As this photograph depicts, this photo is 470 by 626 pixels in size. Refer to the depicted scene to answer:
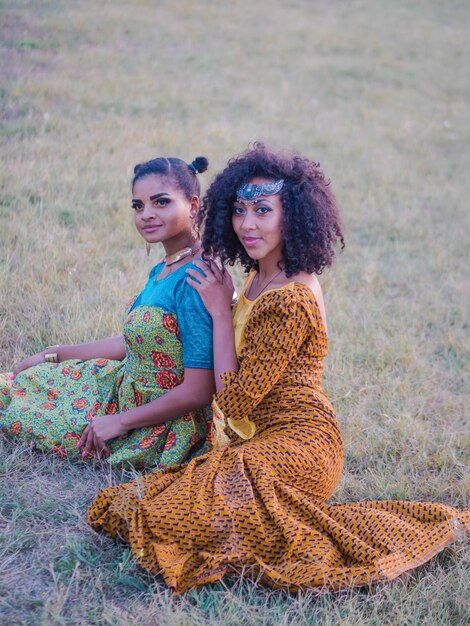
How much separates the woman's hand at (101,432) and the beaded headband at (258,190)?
3.84ft

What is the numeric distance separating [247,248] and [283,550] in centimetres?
126

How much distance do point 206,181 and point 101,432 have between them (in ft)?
15.8

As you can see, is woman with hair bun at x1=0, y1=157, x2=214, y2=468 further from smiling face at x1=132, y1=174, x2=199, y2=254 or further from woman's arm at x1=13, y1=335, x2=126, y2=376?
woman's arm at x1=13, y1=335, x2=126, y2=376

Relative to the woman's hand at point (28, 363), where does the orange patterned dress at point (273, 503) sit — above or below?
below

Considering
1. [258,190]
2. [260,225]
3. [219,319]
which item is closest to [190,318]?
[219,319]

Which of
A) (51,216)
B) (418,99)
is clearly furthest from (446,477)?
(418,99)

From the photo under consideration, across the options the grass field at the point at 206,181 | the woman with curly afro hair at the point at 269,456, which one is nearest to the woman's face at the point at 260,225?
the woman with curly afro hair at the point at 269,456

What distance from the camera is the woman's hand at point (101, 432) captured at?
3275 mm

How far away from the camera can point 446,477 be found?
3.64 m

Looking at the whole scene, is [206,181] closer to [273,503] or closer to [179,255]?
[179,255]

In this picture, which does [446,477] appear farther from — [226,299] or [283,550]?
[226,299]

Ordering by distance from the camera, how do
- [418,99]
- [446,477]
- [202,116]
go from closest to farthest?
[446,477], [202,116], [418,99]

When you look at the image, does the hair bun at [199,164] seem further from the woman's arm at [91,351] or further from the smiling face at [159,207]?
the woman's arm at [91,351]

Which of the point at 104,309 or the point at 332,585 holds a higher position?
the point at 104,309
